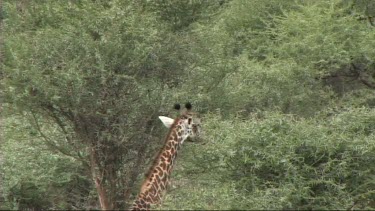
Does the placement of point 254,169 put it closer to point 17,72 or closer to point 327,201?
point 327,201

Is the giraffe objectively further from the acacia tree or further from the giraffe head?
the acacia tree

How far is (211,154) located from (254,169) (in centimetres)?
63

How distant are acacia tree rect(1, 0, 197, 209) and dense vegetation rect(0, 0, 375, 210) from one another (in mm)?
15

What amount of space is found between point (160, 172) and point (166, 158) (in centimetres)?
24

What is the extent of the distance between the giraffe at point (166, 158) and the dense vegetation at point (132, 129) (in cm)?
27

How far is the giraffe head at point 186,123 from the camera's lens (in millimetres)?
8297

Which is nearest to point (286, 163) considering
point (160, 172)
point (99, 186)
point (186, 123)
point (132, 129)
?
point (186, 123)

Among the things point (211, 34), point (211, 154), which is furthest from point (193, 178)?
point (211, 34)

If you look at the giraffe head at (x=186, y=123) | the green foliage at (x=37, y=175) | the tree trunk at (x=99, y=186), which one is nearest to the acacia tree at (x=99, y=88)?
the tree trunk at (x=99, y=186)

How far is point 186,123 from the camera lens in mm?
8523

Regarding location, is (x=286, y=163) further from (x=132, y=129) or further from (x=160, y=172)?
(x=132, y=129)

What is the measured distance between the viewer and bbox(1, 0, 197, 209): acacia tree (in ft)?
27.0

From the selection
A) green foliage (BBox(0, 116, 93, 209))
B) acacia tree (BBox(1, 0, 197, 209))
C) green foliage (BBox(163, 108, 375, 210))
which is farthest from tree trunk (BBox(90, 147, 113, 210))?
green foliage (BBox(163, 108, 375, 210))

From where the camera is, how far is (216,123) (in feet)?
33.2
